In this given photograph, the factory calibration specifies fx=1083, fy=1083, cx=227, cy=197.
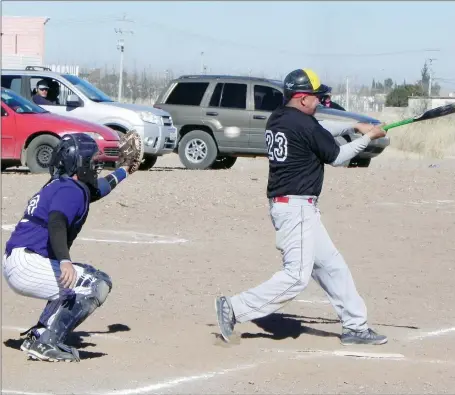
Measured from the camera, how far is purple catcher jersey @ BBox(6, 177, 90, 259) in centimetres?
695

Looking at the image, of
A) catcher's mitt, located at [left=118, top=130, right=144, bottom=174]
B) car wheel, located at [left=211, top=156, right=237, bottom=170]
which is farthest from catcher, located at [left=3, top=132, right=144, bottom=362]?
car wheel, located at [left=211, top=156, right=237, bottom=170]

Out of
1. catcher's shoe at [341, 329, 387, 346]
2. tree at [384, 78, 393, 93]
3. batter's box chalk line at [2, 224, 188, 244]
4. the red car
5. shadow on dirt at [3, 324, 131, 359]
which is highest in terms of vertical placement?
tree at [384, 78, 393, 93]

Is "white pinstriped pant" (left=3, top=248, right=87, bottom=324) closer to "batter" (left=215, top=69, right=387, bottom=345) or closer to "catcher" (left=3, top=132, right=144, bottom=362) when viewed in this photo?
"catcher" (left=3, top=132, right=144, bottom=362)

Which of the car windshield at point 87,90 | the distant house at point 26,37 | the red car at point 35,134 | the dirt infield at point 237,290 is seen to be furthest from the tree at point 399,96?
the red car at point 35,134

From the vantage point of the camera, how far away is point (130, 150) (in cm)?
777

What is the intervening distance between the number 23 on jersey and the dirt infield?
138 centimetres

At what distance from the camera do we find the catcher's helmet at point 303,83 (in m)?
7.58

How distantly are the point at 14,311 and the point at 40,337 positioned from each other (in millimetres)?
1908

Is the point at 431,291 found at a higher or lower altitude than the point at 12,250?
lower

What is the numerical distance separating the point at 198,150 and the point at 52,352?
47.1 feet

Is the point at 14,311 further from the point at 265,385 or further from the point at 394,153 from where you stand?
the point at 394,153

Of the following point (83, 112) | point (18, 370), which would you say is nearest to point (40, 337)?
point (18, 370)

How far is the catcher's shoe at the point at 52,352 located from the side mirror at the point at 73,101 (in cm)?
1339

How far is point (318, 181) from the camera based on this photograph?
25.1 feet
